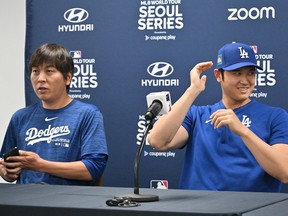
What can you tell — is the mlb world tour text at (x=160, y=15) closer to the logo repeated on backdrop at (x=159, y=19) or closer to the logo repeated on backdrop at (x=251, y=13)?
the logo repeated on backdrop at (x=159, y=19)

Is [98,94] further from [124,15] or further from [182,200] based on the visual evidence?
[182,200]

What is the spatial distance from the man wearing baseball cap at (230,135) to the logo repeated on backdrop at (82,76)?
0.99 m

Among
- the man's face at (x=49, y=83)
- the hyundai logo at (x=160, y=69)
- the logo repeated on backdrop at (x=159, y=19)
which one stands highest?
the logo repeated on backdrop at (x=159, y=19)

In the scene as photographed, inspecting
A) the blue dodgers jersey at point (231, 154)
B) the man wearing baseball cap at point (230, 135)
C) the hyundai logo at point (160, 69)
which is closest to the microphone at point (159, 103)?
the man wearing baseball cap at point (230, 135)

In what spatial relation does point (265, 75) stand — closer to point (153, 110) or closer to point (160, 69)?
point (160, 69)

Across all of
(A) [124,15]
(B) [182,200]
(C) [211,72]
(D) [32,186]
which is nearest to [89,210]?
(B) [182,200]

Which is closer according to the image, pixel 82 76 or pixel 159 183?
pixel 159 183

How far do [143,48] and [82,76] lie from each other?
0.39 metres

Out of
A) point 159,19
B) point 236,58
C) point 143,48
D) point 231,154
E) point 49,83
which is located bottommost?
point 231,154

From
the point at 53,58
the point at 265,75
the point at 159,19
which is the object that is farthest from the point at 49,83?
the point at 265,75

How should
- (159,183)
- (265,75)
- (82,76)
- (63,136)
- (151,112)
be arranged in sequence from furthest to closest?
1. (82,76)
2. (159,183)
3. (265,75)
4. (63,136)
5. (151,112)

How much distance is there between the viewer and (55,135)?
9.45ft

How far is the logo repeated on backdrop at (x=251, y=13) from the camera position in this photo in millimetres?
3398

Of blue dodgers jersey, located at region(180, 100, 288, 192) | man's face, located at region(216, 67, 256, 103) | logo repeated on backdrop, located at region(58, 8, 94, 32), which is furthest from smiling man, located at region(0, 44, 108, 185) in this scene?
logo repeated on backdrop, located at region(58, 8, 94, 32)
